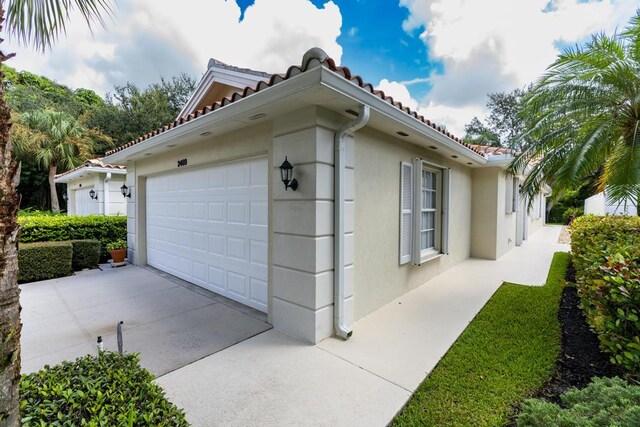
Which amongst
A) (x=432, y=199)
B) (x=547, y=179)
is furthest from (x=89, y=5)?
(x=547, y=179)

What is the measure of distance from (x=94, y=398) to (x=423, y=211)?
625 centimetres

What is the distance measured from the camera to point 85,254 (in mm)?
8258

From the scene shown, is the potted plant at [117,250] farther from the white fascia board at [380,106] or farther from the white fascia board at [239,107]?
the white fascia board at [380,106]

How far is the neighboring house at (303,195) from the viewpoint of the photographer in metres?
3.81

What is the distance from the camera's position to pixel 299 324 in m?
4.03

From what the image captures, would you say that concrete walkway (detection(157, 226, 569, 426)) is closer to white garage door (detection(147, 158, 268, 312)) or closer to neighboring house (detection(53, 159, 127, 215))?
white garage door (detection(147, 158, 268, 312))

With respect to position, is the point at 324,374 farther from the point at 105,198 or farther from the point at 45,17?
the point at 105,198

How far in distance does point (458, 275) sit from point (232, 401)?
6352 mm

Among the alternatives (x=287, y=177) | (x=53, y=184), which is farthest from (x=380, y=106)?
(x=53, y=184)

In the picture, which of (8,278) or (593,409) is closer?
(8,278)

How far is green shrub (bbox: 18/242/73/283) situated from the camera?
684cm

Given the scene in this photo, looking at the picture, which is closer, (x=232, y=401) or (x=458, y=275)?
(x=232, y=401)

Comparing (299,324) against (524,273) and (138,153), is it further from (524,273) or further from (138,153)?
(524,273)

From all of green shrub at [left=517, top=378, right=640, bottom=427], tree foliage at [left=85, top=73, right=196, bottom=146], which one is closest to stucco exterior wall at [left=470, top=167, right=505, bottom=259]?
green shrub at [left=517, top=378, right=640, bottom=427]
